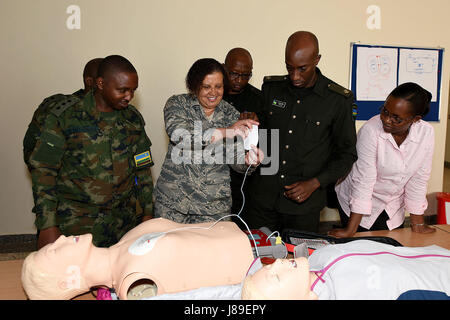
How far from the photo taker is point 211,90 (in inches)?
71.2

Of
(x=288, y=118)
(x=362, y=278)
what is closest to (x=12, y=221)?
(x=288, y=118)

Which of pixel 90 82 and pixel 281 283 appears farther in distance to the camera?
pixel 90 82

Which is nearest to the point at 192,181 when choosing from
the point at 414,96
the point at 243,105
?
the point at 243,105

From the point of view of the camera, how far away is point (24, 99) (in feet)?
10.4

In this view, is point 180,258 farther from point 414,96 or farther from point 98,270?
point 414,96

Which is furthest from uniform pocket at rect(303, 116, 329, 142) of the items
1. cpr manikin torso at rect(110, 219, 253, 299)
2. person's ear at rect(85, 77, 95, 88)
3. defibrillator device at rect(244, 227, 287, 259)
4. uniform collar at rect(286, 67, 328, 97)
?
person's ear at rect(85, 77, 95, 88)

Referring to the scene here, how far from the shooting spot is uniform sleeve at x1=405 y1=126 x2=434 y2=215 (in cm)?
197

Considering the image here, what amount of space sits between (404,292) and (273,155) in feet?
3.65

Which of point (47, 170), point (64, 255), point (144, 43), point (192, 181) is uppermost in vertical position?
point (144, 43)

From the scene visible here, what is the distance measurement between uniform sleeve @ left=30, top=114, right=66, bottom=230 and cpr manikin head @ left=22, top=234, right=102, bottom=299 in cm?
43

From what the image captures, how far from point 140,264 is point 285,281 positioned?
48 centimetres

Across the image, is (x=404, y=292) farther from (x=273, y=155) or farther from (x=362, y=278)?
(x=273, y=155)

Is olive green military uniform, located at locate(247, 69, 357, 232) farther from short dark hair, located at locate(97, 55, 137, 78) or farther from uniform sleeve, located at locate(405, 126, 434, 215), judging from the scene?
short dark hair, located at locate(97, 55, 137, 78)
